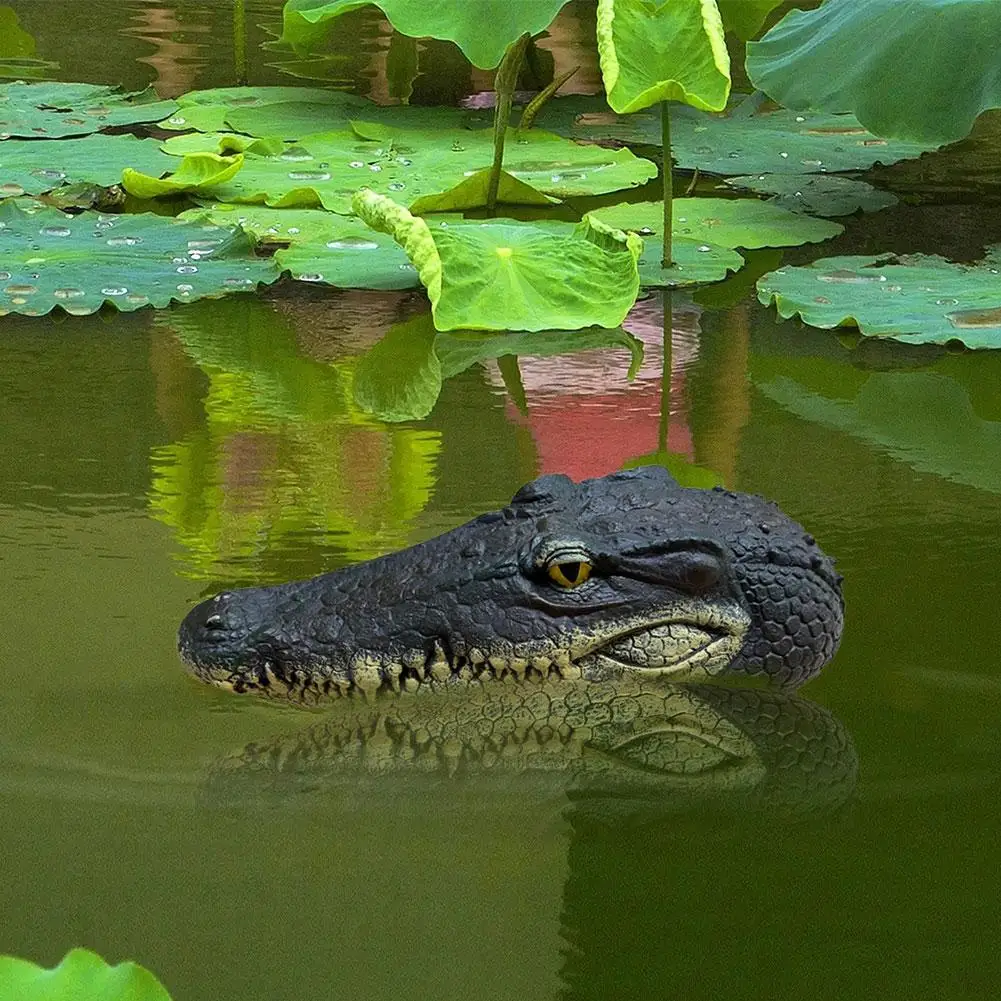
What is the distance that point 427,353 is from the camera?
3713 millimetres

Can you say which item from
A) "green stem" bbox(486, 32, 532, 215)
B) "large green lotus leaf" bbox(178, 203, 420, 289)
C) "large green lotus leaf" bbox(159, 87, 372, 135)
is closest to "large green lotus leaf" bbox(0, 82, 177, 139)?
"large green lotus leaf" bbox(159, 87, 372, 135)

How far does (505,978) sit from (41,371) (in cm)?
224

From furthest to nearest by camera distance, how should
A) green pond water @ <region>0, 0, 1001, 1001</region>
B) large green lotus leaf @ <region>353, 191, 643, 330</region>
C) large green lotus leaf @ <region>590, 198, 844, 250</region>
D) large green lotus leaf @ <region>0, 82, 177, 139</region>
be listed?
1. large green lotus leaf @ <region>0, 82, 177, 139</region>
2. large green lotus leaf @ <region>590, 198, 844, 250</region>
3. large green lotus leaf @ <region>353, 191, 643, 330</region>
4. green pond water @ <region>0, 0, 1001, 1001</region>

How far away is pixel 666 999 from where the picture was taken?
164cm

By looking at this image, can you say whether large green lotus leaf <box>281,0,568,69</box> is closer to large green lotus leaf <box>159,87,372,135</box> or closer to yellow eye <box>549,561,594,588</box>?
large green lotus leaf <box>159,87,372,135</box>

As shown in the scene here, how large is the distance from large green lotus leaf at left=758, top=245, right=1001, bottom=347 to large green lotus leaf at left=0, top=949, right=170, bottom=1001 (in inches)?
103

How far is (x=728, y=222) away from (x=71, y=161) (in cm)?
206

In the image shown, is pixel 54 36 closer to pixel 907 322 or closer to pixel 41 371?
pixel 41 371

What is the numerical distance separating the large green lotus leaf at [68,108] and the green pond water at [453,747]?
2.03m

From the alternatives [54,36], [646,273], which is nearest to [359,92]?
[54,36]

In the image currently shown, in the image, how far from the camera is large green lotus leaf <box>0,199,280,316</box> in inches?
148

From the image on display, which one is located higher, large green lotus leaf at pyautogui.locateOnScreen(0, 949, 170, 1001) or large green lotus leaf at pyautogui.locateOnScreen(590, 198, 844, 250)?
large green lotus leaf at pyautogui.locateOnScreen(590, 198, 844, 250)

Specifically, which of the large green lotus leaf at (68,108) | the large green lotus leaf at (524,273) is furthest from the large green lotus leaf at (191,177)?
the large green lotus leaf at (524,273)

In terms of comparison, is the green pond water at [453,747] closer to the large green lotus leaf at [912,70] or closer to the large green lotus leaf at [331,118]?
the large green lotus leaf at [912,70]
